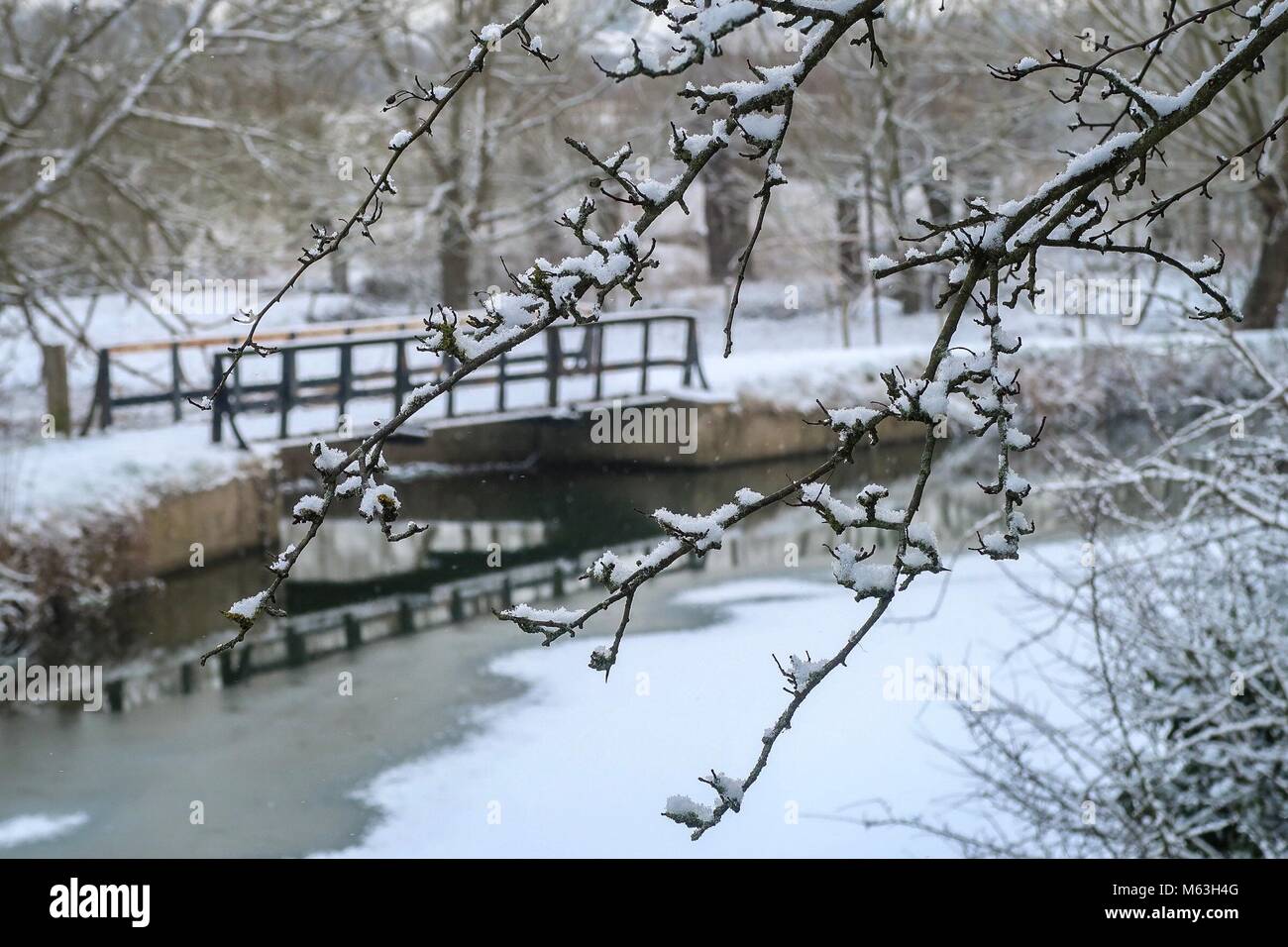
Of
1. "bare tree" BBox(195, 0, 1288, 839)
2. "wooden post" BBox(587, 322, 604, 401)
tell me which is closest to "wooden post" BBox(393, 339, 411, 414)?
"wooden post" BBox(587, 322, 604, 401)

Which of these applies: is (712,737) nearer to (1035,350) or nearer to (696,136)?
(696,136)

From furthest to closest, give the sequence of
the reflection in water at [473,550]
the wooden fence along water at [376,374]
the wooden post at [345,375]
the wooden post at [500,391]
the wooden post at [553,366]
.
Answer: the wooden post at [553,366], the wooden post at [500,391], the wooden post at [345,375], the wooden fence along water at [376,374], the reflection in water at [473,550]

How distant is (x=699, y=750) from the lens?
7.74m

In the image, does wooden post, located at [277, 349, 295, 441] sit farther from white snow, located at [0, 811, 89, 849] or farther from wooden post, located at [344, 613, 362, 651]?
white snow, located at [0, 811, 89, 849]

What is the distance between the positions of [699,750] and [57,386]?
6659 mm

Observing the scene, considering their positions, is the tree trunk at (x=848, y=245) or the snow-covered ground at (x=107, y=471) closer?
the snow-covered ground at (x=107, y=471)

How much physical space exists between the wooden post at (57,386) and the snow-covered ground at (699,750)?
4.60m

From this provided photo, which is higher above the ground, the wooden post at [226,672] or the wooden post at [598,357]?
the wooden post at [598,357]

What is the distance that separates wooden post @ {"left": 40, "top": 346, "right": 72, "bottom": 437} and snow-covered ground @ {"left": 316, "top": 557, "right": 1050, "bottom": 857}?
15.1 ft

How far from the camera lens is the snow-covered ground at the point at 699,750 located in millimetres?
6949

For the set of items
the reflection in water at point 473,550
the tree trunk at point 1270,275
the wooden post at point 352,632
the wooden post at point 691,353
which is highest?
the tree trunk at point 1270,275

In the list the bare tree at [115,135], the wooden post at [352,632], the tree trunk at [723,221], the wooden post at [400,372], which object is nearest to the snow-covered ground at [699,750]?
the wooden post at [352,632]

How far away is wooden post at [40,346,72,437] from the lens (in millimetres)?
11805

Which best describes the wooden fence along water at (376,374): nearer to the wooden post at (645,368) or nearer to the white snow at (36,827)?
the wooden post at (645,368)
